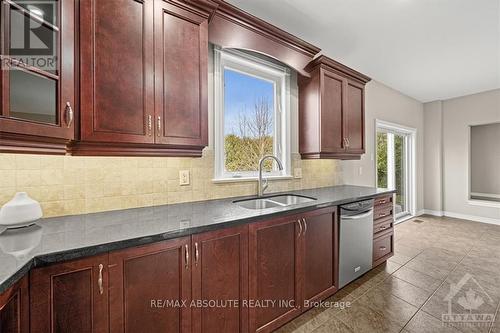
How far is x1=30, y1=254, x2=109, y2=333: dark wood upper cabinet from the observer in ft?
2.86

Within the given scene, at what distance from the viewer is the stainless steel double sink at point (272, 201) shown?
2.05 metres

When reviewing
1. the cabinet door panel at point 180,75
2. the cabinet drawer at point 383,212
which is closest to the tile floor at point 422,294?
the cabinet drawer at point 383,212

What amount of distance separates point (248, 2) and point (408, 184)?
200 inches

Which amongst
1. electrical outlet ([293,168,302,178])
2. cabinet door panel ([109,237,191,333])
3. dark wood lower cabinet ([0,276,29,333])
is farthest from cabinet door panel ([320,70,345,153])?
dark wood lower cabinet ([0,276,29,333])

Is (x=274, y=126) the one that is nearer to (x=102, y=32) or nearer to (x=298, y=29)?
(x=298, y=29)

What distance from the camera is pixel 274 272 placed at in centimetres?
158

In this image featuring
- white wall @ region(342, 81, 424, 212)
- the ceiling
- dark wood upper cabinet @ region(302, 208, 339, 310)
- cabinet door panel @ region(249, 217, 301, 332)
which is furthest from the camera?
white wall @ region(342, 81, 424, 212)

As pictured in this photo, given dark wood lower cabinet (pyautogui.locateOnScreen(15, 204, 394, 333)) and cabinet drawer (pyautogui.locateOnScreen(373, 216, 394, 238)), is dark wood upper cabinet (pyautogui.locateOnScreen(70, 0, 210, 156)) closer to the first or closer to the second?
dark wood lower cabinet (pyautogui.locateOnScreen(15, 204, 394, 333))

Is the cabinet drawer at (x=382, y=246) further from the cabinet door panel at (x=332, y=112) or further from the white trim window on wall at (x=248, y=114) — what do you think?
the white trim window on wall at (x=248, y=114)

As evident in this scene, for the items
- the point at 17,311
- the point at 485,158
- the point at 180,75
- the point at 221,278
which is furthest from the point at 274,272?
the point at 485,158

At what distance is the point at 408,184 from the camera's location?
16.2 ft

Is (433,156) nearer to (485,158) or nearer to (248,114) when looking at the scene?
(485,158)

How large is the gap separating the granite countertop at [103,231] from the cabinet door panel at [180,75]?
1.66 ft

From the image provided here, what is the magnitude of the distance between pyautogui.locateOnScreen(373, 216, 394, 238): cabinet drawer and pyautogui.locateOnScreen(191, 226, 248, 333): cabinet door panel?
5.80 feet
